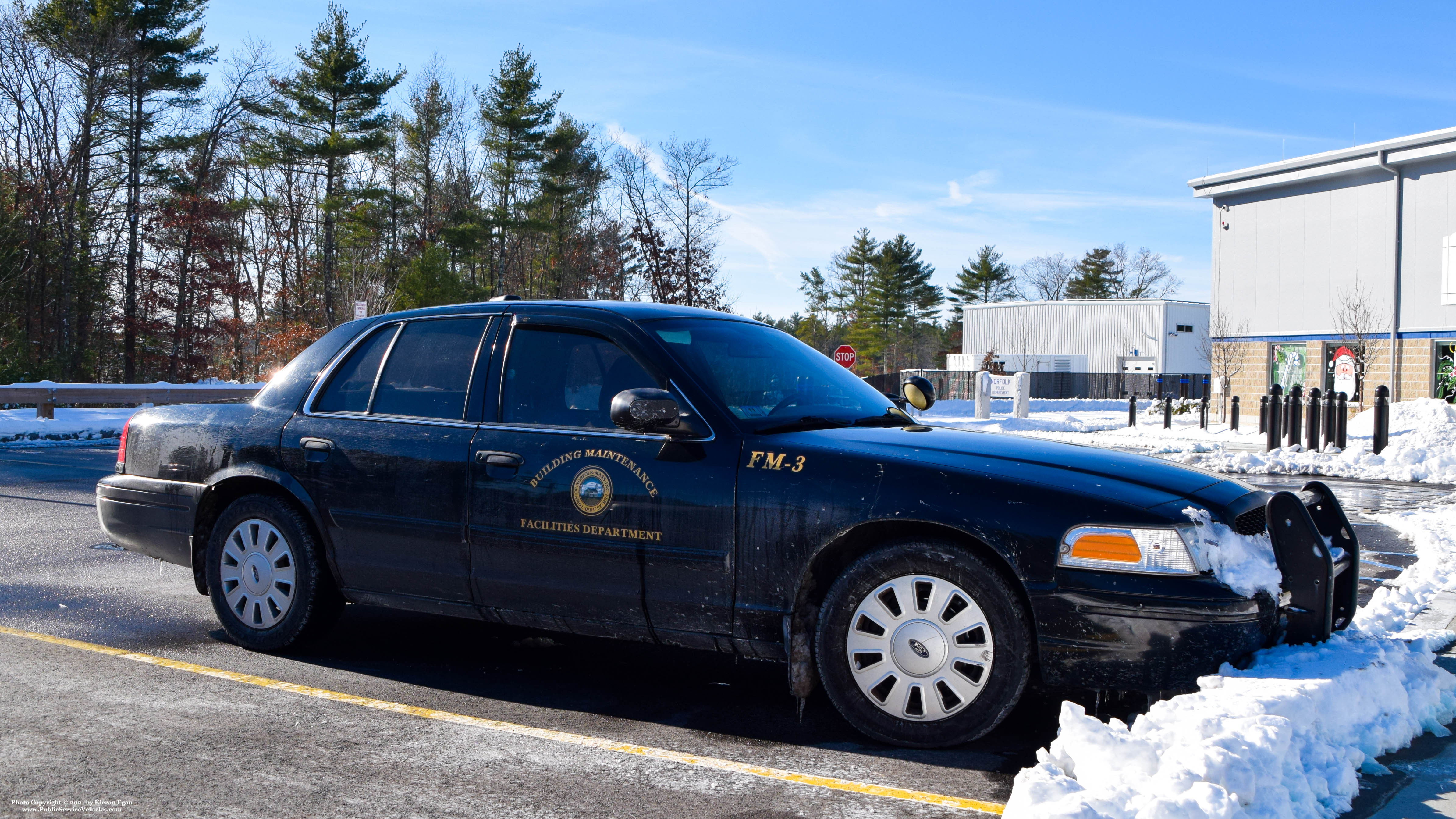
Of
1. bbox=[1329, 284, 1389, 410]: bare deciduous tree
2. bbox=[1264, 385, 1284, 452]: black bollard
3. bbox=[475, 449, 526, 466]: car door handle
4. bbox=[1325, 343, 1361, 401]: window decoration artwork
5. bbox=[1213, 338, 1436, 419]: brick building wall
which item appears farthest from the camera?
bbox=[1329, 284, 1389, 410]: bare deciduous tree

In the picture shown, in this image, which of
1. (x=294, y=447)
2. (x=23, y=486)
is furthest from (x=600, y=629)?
(x=23, y=486)

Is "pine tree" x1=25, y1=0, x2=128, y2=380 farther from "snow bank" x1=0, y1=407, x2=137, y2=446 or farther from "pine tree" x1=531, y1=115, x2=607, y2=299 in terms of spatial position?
"pine tree" x1=531, y1=115, x2=607, y2=299

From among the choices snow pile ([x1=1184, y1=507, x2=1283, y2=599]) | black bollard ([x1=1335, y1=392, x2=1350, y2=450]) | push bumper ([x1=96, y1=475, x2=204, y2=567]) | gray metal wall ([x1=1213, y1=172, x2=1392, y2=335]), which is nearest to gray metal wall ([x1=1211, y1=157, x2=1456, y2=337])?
gray metal wall ([x1=1213, y1=172, x2=1392, y2=335])

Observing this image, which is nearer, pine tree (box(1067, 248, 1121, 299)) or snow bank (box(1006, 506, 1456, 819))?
snow bank (box(1006, 506, 1456, 819))

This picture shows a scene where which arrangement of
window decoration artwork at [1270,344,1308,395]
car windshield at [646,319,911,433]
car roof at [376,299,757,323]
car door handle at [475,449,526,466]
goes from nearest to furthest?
car windshield at [646,319,911,433] → car door handle at [475,449,526,466] → car roof at [376,299,757,323] → window decoration artwork at [1270,344,1308,395]

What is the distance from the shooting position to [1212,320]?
3422cm

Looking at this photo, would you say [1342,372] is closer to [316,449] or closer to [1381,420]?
[1381,420]

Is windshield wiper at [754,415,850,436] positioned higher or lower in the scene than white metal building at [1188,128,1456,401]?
lower

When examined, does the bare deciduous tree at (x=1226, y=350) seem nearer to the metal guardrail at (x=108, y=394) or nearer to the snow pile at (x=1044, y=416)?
the snow pile at (x=1044, y=416)

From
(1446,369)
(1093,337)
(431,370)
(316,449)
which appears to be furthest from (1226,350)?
(316,449)

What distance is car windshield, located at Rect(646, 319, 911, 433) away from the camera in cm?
426

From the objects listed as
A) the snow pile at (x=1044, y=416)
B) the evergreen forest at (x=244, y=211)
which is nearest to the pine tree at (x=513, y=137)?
the evergreen forest at (x=244, y=211)

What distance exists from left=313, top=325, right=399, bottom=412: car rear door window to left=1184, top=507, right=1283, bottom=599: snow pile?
3.43 meters

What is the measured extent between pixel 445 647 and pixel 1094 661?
309cm
